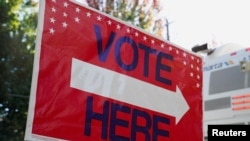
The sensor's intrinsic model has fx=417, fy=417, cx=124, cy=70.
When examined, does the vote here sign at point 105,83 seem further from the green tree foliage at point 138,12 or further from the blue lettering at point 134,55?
the green tree foliage at point 138,12

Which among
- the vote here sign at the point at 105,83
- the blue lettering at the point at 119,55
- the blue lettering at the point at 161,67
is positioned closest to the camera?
the vote here sign at the point at 105,83

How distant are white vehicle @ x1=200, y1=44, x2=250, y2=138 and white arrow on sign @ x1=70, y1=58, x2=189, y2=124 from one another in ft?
8.71

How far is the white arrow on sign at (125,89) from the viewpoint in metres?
1.71

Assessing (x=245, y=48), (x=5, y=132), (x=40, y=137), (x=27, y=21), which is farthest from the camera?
(x=27, y=21)

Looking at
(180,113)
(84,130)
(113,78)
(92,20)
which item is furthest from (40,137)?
(180,113)

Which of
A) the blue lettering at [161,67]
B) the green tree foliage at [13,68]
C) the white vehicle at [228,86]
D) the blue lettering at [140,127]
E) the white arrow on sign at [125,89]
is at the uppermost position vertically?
the green tree foliage at [13,68]

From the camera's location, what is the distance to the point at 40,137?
155cm

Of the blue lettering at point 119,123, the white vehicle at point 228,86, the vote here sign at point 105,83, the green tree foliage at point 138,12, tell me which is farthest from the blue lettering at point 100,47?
the green tree foliage at point 138,12

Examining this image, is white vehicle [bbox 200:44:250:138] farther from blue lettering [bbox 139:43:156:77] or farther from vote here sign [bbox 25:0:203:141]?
blue lettering [bbox 139:43:156:77]

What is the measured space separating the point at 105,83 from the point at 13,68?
16.1m

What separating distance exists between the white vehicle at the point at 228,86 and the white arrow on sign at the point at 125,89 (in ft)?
8.71

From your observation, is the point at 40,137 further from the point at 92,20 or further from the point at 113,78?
the point at 92,20

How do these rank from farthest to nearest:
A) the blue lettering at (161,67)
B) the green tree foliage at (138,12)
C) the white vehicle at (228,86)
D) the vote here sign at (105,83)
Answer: the green tree foliage at (138,12)
the white vehicle at (228,86)
the blue lettering at (161,67)
the vote here sign at (105,83)

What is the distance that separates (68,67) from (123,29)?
1.27ft
